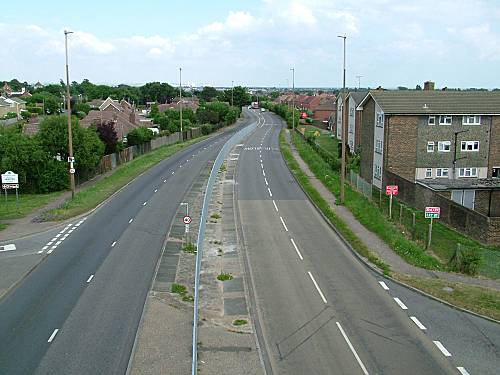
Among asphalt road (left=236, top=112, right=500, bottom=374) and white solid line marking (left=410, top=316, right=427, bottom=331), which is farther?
white solid line marking (left=410, top=316, right=427, bottom=331)

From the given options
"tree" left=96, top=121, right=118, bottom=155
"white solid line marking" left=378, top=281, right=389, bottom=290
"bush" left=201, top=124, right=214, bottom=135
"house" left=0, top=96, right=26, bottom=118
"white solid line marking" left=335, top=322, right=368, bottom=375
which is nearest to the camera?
"white solid line marking" left=335, top=322, right=368, bottom=375

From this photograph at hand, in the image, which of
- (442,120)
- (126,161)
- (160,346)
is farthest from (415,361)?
(126,161)

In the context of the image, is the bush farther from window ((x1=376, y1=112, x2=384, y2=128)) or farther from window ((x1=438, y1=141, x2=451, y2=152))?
window ((x1=438, y1=141, x2=451, y2=152))

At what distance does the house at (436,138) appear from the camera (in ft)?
154

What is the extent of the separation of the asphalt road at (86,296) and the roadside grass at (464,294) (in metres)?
10.1

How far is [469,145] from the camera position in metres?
48.0

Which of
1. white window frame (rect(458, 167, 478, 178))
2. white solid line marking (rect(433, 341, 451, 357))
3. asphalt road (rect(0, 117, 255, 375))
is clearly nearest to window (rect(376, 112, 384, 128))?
white window frame (rect(458, 167, 478, 178))

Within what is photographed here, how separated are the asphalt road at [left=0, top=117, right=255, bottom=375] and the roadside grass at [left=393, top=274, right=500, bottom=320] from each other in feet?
33.1

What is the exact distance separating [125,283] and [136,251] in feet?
15.6

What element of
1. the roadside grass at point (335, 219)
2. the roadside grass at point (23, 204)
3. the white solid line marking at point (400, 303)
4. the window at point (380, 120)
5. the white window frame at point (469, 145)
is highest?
the window at point (380, 120)

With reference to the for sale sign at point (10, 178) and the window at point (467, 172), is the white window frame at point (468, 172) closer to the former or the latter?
the window at point (467, 172)

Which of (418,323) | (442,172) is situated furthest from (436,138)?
(418,323)

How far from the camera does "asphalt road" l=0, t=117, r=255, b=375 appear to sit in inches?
607

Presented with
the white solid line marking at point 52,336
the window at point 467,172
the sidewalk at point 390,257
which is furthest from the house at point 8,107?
the white solid line marking at point 52,336
